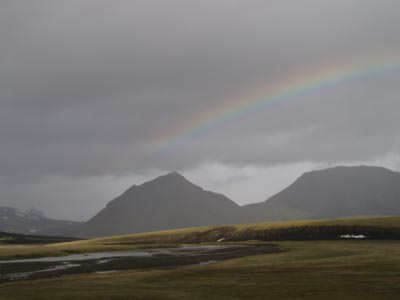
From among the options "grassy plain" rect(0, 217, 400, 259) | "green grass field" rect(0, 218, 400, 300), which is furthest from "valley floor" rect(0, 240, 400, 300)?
"grassy plain" rect(0, 217, 400, 259)

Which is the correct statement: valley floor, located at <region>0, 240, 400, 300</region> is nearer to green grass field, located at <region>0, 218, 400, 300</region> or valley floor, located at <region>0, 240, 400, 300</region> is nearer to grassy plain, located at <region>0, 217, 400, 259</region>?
green grass field, located at <region>0, 218, 400, 300</region>

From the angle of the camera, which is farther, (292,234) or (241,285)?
(292,234)

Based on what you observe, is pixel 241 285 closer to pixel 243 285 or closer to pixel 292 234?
pixel 243 285

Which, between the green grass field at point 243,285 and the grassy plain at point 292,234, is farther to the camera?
the grassy plain at point 292,234

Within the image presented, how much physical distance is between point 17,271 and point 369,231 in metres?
117

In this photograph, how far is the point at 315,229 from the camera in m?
174

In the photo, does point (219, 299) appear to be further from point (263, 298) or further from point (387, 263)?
point (387, 263)

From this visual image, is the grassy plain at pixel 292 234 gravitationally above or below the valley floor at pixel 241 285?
above

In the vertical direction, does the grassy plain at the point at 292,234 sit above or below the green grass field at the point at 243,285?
above

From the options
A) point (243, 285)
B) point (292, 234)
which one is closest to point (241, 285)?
point (243, 285)

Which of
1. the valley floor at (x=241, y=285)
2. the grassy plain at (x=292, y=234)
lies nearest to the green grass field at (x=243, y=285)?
the valley floor at (x=241, y=285)

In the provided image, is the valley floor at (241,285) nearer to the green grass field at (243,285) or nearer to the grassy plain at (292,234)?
the green grass field at (243,285)

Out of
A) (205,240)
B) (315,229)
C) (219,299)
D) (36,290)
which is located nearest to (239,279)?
(219,299)

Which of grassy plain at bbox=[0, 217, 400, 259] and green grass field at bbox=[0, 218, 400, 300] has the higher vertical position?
grassy plain at bbox=[0, 217, 400, 259]
